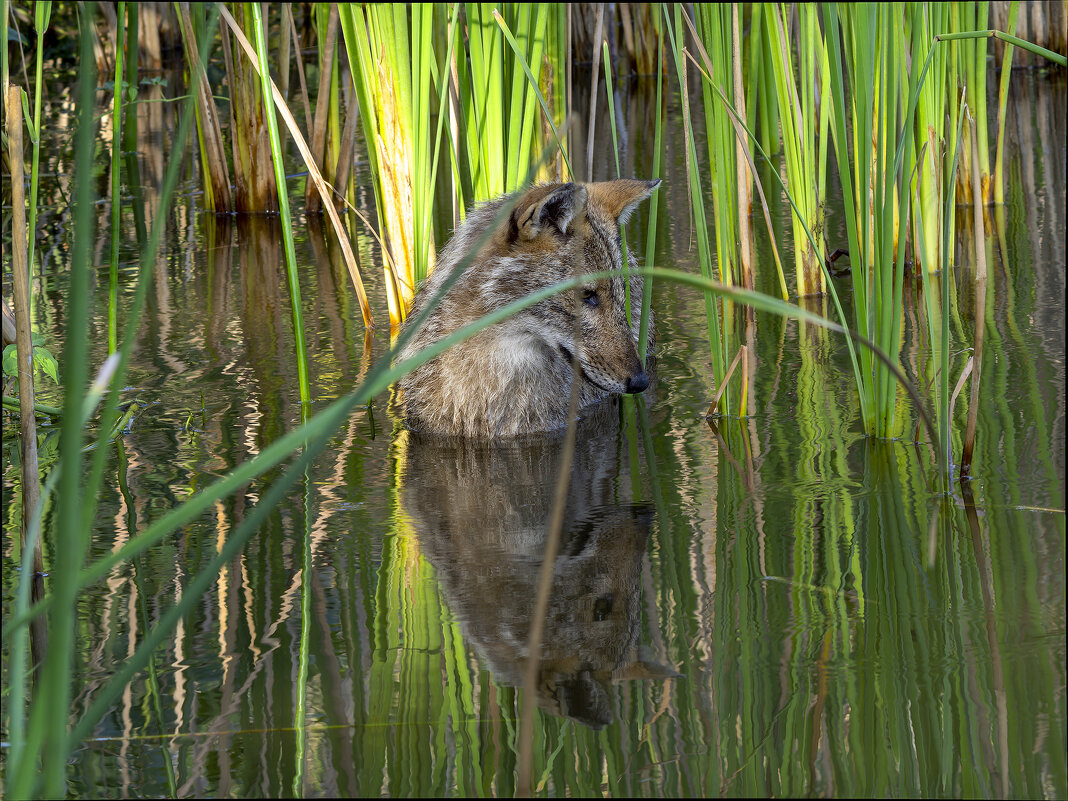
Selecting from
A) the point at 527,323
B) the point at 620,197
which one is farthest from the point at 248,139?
the point at 527,323

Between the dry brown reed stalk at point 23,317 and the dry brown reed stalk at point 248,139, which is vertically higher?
the dry brown reed stalk at point 248,139

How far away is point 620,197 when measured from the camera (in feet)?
12.2

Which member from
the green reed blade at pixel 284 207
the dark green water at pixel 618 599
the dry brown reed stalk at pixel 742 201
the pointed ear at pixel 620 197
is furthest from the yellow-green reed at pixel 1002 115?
the green reed blade at pixel 284 207

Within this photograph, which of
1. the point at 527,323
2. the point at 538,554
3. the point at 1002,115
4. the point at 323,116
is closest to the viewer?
the point at 538,554

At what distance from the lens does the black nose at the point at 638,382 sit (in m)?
3.38

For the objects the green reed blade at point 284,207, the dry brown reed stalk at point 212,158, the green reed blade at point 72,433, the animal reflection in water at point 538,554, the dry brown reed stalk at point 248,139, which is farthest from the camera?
the dry brown reed stalk at point 248,139

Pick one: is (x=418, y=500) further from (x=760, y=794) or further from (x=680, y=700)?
(x=760, y=794)

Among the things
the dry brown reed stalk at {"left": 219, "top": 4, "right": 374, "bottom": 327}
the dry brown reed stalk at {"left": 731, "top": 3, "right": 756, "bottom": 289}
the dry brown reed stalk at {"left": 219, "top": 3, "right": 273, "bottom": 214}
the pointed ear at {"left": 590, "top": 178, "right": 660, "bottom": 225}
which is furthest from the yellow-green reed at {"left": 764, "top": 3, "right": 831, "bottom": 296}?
the dry brown reed stalk at {"left": 219, "top": 3, "right": 273, "bottom": 214}

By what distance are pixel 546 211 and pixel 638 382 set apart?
56cm

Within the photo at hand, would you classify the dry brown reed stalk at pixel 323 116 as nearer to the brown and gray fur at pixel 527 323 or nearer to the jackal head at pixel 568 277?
the brown and gray fur at pixel 527 323

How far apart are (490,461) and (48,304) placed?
2.34m

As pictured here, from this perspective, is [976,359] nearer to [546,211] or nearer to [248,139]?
[546,211]

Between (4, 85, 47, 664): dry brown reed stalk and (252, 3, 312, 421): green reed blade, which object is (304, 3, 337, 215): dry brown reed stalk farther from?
(4, 85, 47, 664): dry brown reed stalk

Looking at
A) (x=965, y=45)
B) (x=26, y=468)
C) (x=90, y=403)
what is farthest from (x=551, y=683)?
(x=965, y=45)
